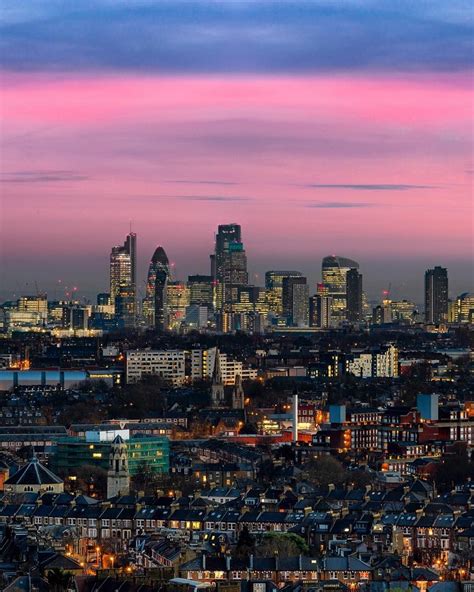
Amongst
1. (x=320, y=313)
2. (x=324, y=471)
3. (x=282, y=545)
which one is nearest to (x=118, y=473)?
(x=324, y=471)

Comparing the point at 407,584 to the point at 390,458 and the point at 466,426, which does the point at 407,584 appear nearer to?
the point at 390,458

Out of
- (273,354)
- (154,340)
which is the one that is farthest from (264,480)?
(154,340)

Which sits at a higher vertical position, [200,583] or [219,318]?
[219,318]

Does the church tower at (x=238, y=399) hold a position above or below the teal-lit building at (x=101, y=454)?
above

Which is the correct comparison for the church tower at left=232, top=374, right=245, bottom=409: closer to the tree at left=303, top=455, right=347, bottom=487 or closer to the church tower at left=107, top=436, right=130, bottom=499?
the tree at left=303, top=455, right=347, bottom=487

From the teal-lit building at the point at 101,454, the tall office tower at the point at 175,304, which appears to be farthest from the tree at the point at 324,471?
the tall office tower at the point at 175,304

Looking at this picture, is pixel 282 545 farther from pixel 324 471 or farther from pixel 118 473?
pixel 324 471

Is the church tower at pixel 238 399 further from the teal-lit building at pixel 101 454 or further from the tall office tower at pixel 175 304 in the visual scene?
the tall office tower at pixel 175 304
